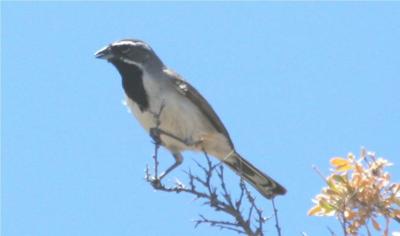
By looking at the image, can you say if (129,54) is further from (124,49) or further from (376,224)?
(376,224)

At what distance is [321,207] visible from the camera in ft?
15.1

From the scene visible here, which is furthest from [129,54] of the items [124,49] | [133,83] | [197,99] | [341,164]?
[341,164]

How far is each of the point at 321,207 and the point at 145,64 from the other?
4.05 metres

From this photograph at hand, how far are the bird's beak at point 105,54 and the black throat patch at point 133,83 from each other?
95mm

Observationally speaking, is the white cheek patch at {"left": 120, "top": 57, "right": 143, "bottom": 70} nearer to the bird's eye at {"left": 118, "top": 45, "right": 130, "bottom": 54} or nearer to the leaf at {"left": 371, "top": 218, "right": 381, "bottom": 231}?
the bird's eye at {"left": 118, "top": 45, "right": 130, "bottom": 54}

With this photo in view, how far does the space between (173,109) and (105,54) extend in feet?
3.26

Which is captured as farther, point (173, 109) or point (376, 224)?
point (173, 109)

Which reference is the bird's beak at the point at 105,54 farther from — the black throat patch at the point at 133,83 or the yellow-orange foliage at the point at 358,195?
the yellow-orange foliage at the point at 358,195

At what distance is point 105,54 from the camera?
27.5ft

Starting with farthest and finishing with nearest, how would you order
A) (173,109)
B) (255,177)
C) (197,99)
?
1. (197,99)
2. (255,177)
3. (173,109)

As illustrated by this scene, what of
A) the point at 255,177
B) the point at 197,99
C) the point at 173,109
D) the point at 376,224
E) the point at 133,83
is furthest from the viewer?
the point at 197,99

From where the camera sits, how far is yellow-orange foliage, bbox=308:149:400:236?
445 centimetres

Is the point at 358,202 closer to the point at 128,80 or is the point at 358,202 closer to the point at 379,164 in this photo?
the point at 379,164

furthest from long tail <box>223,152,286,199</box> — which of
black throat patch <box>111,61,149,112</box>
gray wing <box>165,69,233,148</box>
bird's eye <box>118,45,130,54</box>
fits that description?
bird's eye <box>118,45,130,54</box>
